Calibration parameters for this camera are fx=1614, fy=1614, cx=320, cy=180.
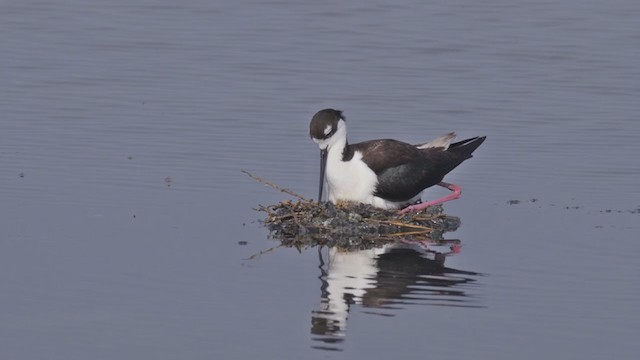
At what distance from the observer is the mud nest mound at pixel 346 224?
42.6 ft

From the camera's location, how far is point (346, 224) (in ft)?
43.1

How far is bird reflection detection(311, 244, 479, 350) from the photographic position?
34.2 feet

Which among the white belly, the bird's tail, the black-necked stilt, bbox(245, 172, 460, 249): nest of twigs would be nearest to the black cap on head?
the black-necked stilt

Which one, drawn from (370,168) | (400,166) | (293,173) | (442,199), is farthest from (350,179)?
(293,173)

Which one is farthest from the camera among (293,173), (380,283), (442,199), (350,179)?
(293,173)

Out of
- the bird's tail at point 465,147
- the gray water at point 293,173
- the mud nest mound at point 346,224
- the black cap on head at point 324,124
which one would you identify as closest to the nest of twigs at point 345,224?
the mud nest mound at point 346,224

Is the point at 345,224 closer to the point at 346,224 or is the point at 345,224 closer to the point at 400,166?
the point at 346,224

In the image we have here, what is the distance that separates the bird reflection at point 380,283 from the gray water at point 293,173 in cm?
3

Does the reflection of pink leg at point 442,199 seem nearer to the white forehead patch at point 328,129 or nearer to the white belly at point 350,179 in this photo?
the white belly at point 350,179

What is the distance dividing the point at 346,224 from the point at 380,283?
72.4 inches

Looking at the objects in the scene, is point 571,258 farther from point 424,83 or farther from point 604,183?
point 424,83

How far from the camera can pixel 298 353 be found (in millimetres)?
9578

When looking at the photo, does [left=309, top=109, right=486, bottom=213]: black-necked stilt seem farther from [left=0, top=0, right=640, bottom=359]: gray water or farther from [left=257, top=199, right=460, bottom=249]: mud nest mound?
[left=0, top=0, right=640, bottom=359]: gray water

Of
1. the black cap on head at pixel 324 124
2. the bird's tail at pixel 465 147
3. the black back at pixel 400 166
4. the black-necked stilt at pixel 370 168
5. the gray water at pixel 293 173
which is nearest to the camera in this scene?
the gray water at pixel 293 173
